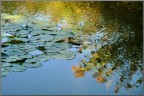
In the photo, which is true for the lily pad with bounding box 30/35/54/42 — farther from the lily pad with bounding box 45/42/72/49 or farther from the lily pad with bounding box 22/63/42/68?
the lily pad with bounding box 22/63/42/68

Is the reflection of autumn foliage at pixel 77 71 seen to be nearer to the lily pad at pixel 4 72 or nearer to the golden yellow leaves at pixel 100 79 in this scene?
the golden yellow leaves at pixel 100 79

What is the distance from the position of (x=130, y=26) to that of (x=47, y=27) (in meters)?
0.45

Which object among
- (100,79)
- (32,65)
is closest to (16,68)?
(32,65)

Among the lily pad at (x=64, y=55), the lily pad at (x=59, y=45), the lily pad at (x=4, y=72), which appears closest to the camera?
the lily pad at (x=4, y=72)

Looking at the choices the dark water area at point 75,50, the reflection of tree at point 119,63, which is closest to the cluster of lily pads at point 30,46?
the dark water area at point 75,50

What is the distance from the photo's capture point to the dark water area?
2.02m

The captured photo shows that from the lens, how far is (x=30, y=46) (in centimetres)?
223

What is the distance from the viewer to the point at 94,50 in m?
2.10

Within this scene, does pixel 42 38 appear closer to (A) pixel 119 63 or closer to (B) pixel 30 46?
(B) pixel 30 46

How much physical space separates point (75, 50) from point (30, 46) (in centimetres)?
25

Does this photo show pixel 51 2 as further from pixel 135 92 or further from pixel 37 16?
pixel 135 92

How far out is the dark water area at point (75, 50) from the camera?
6.64ft

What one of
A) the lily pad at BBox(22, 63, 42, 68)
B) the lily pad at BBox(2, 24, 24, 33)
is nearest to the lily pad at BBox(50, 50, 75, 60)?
the lily pad at BBox(22, 63, 42, 68)

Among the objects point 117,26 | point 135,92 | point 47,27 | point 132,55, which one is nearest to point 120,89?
point 135,92
